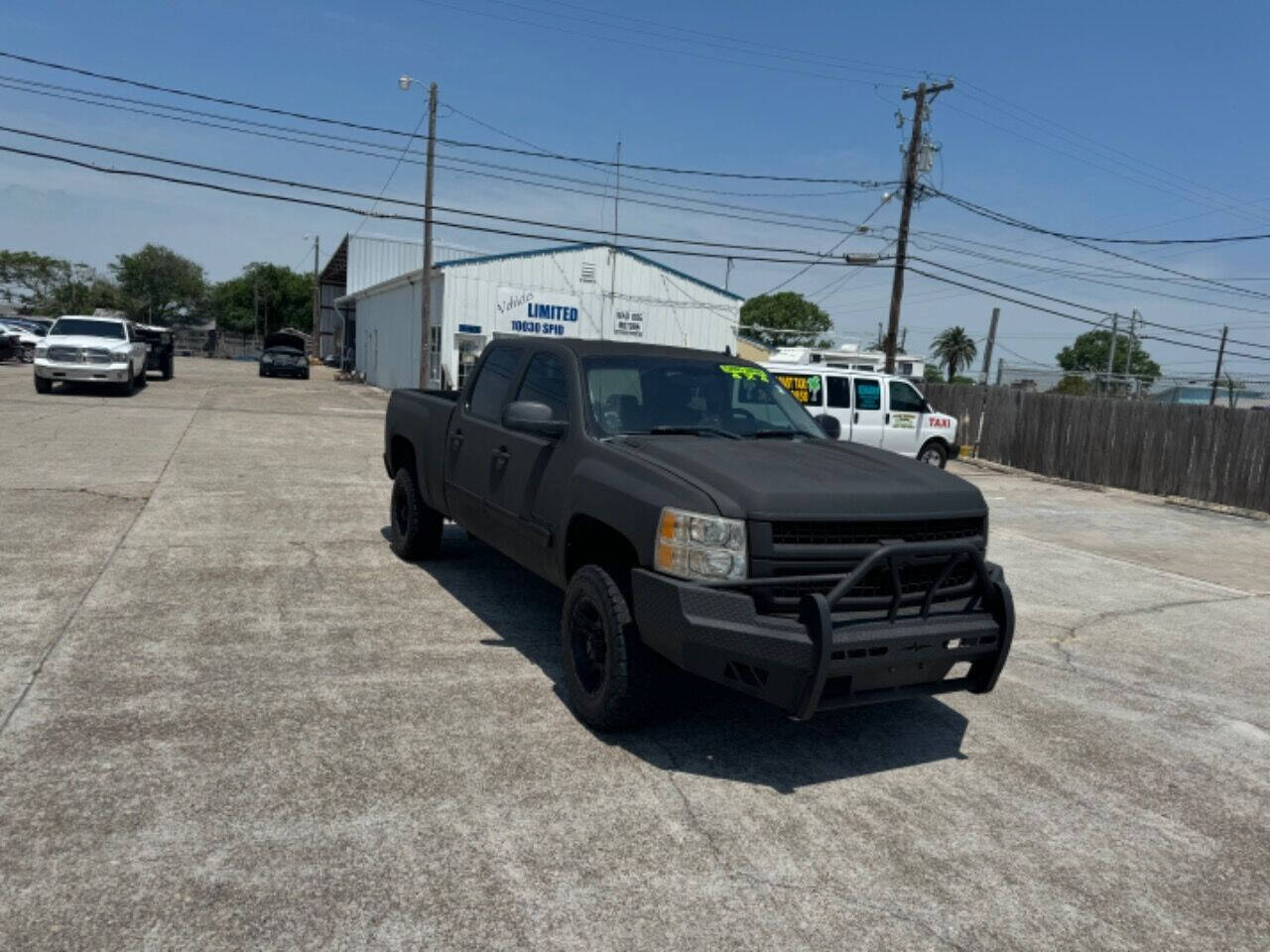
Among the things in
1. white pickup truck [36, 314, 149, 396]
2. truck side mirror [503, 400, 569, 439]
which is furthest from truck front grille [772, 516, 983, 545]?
white pickup truck [36, 314, 149, 396]

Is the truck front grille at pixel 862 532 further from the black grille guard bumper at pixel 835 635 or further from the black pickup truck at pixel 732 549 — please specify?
the black grille guard bumper at pixel 835 635

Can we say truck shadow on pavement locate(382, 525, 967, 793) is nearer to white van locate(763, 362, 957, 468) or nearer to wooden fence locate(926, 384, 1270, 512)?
white van locate(763, 362, 957, 468)

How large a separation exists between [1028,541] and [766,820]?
332 inches

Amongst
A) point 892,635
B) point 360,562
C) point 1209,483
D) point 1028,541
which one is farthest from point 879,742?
point 1209,483

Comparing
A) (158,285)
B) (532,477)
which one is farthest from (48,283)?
(532,477)

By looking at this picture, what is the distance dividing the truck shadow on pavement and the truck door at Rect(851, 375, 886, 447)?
41.4 ft

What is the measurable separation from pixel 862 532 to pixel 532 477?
1.98 m

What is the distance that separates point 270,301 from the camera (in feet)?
319

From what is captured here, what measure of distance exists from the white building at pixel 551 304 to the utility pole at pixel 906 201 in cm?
580

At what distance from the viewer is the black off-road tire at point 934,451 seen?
18.4 meters

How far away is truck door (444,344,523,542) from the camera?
598 centimetres

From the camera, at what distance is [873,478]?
14.3ft

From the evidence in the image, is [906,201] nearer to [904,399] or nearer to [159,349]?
[904,399]

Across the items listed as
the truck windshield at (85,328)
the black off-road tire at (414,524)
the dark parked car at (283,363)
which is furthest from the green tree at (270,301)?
the black off-road tire at (414,524)
